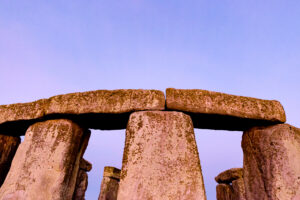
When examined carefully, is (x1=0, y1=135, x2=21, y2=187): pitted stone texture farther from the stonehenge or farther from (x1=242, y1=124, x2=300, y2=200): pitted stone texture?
(x1=242, y1=124, x2=300, y2=200): pitted stone texture

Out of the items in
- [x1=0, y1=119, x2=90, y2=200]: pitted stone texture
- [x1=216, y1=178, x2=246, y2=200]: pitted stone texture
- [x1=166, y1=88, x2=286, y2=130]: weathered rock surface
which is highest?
[x1=166, y1=88, x2=286, y2=130]: weathered rock surface

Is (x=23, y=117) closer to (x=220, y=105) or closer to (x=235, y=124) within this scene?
(x=220, y=105)

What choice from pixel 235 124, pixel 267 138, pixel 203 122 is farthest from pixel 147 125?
pixel 267 138

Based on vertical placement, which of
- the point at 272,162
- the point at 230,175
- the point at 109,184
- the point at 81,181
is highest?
the point at 230,175

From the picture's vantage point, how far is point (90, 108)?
2.96 m

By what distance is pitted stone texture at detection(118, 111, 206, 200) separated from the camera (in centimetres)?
240

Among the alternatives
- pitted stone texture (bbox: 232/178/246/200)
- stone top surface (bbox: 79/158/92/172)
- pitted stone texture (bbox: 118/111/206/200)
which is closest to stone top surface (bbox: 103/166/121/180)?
stone top surface (bbox: 79/158/92/172)

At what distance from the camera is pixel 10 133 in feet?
12.2

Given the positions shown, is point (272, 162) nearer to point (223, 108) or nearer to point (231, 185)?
point (223, 108)

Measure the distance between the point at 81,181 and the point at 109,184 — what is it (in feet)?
4.11

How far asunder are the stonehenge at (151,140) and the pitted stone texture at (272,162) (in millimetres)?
11

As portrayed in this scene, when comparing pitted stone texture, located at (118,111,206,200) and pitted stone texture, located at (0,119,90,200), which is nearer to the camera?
pitted stone texture, located at (118,111,206,200)

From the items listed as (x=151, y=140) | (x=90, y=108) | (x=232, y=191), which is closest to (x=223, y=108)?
(x=151, y=140)

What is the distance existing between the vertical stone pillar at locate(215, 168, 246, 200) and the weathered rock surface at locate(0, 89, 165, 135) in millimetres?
5251
